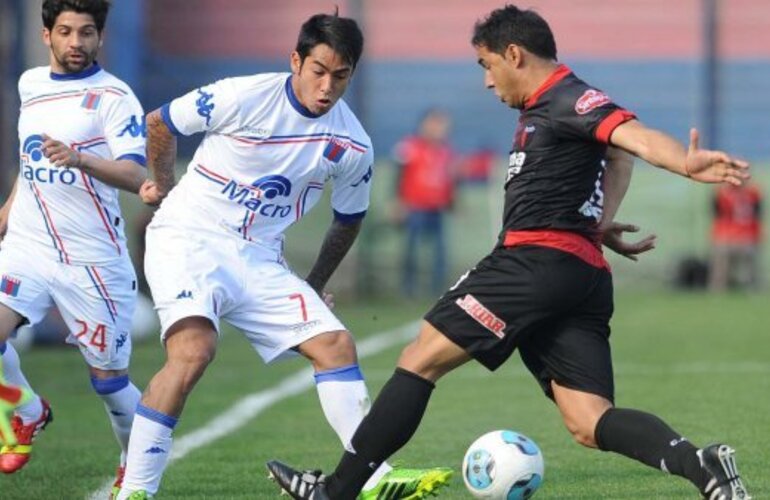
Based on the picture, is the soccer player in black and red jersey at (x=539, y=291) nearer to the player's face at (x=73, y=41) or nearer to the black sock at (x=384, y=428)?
the black sock at (x=384, y=428)

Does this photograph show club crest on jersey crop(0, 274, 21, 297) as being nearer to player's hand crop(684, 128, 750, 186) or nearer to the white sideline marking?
the white sideline marking

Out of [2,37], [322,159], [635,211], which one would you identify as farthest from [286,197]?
[635,211]

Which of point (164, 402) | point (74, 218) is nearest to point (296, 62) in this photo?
point (74, 218)

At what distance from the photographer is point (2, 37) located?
2358cm

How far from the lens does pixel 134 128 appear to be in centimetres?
793

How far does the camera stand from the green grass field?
8188mm

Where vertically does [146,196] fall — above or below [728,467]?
above

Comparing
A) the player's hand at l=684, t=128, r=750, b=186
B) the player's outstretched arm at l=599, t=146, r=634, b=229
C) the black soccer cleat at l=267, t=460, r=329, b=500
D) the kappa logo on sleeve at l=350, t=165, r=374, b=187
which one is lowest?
the black soccer cleat at l=267, t=460, r=329, b=500

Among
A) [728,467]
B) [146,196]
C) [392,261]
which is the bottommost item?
[392,261]

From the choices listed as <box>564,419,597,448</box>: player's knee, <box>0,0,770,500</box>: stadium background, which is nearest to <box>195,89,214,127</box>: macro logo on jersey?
A: <box>564,419,597,448</box>: player's knee

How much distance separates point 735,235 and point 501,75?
18208 millimetres

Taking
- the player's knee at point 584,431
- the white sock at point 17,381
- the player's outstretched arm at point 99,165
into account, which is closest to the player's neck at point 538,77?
the player's knee at point 584,431

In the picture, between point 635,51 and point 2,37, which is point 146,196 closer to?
point 2,37

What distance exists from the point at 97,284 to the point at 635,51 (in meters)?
20.1
